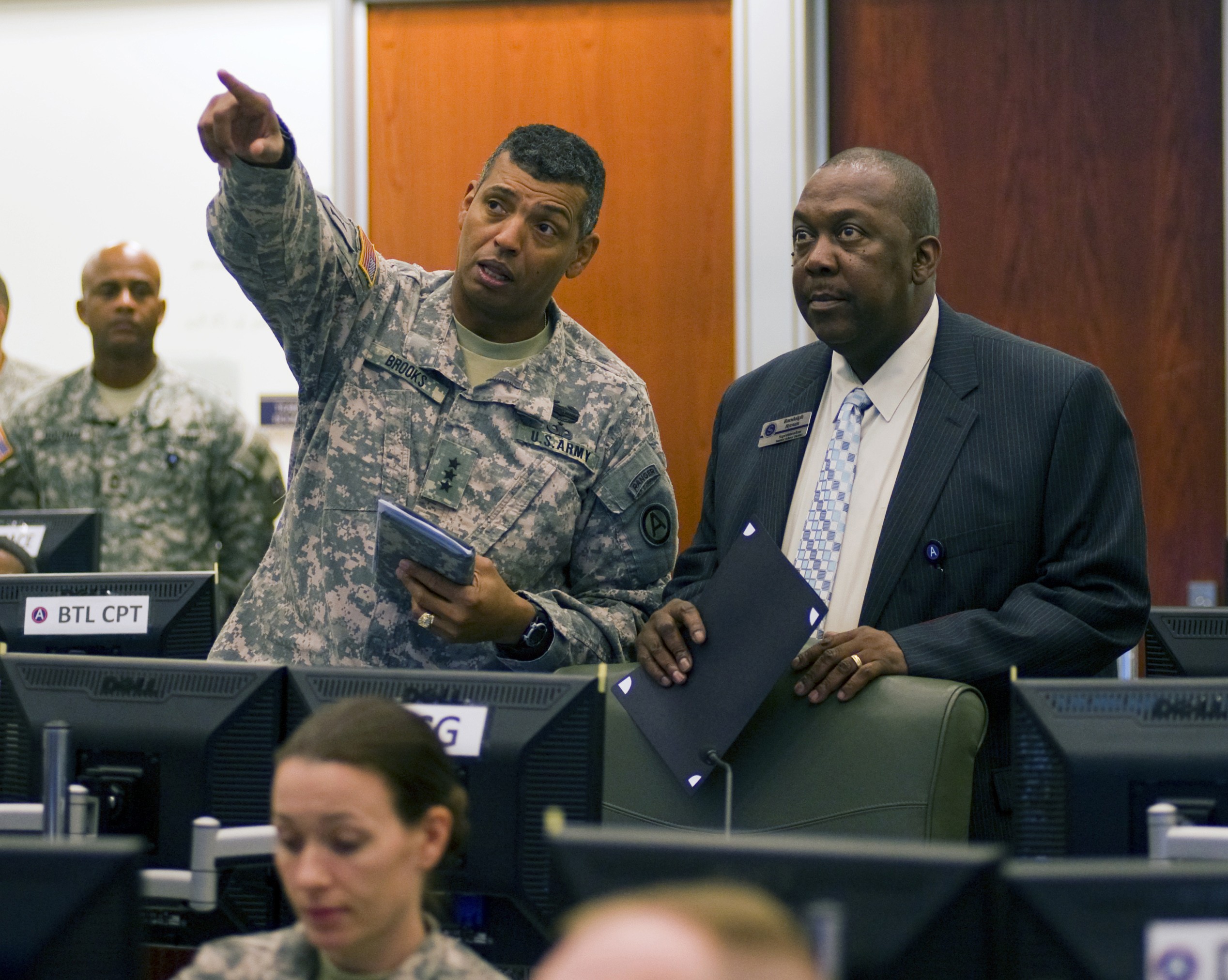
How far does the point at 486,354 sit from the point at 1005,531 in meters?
0.97

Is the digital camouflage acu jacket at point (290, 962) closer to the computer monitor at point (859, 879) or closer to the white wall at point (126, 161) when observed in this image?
the computer monitor at point (859, 879)

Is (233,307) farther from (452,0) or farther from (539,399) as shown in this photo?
(539,399)

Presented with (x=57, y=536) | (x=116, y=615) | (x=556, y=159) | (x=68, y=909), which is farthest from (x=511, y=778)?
(x=57, y=536)

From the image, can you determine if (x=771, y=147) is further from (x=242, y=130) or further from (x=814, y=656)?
(x=814, y=656)

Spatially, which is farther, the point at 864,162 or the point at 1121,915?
the point at 864,162


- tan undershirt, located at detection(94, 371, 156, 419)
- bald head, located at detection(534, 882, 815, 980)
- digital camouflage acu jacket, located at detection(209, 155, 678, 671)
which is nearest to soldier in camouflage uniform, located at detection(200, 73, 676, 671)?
digital camouflage acu jacket, located at detection(209, 155, 678, 671)

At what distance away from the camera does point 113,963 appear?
1213 mm

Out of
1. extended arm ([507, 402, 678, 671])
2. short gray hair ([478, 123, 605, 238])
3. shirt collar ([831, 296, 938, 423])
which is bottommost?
extended arm ([507, 402, 678, 671])

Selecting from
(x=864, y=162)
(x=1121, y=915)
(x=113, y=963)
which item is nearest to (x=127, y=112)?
(x=864, y=162)

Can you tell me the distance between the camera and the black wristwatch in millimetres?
2396

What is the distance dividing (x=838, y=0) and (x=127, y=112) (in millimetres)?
2246

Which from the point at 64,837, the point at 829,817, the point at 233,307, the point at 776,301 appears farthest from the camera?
the point at 233,307

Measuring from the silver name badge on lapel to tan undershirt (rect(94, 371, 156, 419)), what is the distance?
227 centimetres

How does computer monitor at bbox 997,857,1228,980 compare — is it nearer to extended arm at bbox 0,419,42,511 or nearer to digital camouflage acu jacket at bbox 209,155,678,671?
digital camouflage acu jacket at bbox 209,155,678,671
